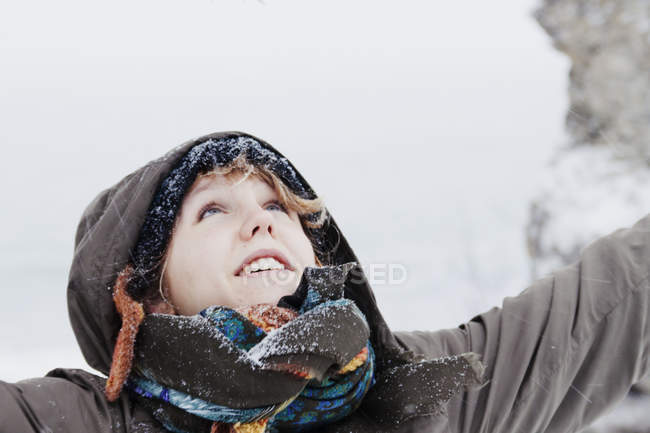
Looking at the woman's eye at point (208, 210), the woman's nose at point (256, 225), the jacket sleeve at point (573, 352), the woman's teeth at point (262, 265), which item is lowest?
the jacket sleeve at point (573, 352)

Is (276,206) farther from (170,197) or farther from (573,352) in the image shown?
(573,352)

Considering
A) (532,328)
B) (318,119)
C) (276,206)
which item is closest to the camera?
(532,328)

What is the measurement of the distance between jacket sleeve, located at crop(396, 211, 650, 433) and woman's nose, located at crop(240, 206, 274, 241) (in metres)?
0.65

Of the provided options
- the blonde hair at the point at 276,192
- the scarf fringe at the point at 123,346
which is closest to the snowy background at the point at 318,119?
the blonde hair at the point at 276,192

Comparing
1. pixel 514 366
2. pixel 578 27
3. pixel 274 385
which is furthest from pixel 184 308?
pixel 578 27

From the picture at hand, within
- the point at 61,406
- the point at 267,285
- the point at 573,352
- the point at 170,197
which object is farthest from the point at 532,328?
the point at 61,406

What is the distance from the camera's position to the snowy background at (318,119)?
2666mm

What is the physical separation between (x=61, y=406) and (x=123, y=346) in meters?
0.17

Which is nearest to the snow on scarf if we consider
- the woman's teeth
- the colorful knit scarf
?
the colorful knit scarf

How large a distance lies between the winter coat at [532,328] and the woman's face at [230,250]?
0.12 m

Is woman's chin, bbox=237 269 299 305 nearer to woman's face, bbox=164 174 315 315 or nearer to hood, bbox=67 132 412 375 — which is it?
woman's face, bbox=164 174 315 315

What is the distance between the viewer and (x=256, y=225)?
1438 millimetres

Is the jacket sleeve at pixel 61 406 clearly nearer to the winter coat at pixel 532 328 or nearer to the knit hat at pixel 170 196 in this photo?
the winter coat at pixel 532 328

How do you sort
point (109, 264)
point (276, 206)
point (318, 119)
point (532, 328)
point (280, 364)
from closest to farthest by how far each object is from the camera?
1. point (280, 364)
2. point (109, 264)
3. point (532, 328)
4. point (276, 206)
5. point (318, 119)
